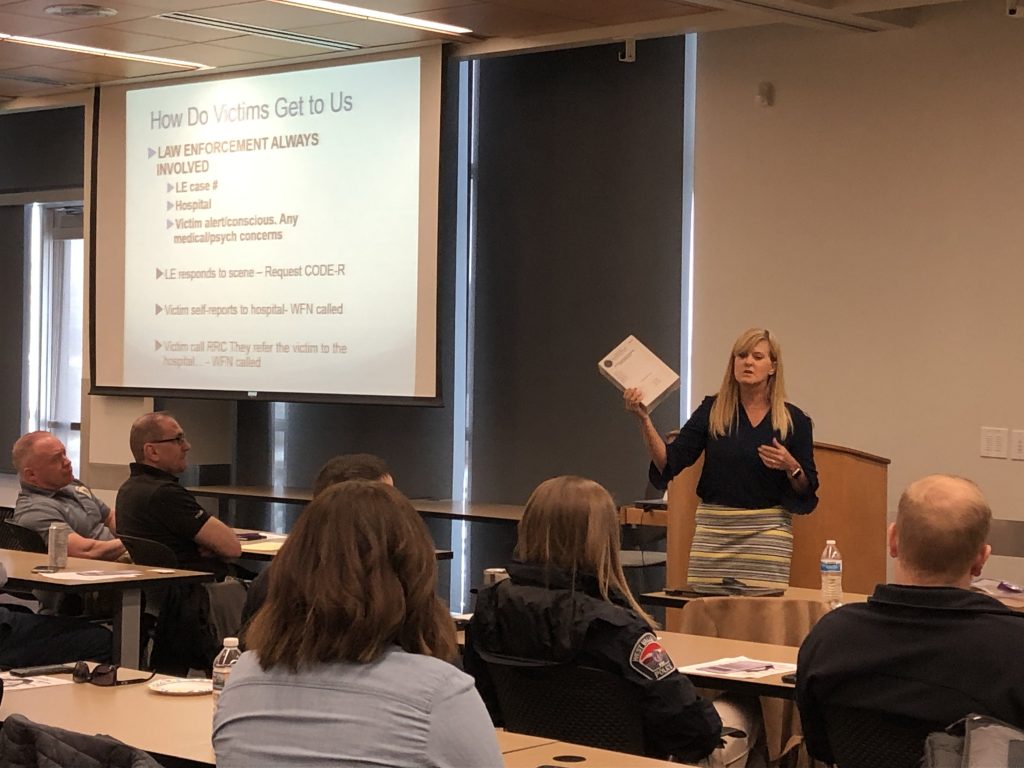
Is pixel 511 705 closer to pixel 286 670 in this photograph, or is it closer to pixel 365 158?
pixel 286 670

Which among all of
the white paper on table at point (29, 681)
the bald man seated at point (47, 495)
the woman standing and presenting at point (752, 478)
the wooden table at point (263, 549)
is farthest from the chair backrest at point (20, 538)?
the woman standing and presenting at point (752, 478)

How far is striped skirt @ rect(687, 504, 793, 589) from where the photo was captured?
17.5 ft

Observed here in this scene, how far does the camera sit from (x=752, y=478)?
17.6 ft

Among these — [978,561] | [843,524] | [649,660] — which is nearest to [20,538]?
[843,524]

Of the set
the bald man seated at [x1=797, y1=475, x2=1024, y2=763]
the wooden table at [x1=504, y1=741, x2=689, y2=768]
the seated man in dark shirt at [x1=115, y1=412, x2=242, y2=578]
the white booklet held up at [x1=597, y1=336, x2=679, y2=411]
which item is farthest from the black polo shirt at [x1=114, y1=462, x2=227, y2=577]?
the bald man seated at [x1=797, y1=475, x2=1024, y2=763]

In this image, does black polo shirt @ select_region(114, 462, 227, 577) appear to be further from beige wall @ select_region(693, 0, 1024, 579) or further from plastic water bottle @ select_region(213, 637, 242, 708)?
plastic water bottle @ select_region(213, 637, 242, 708)

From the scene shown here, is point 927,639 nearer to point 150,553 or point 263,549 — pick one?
point 150,553

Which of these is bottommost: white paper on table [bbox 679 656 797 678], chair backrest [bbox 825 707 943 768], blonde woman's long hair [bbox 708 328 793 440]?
white paper on table [bbox 679 656 797 678]

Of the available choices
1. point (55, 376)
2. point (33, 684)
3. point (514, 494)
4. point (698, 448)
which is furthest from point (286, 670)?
point (55, 376)

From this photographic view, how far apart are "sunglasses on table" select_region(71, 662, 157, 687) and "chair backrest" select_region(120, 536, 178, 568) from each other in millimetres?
2206

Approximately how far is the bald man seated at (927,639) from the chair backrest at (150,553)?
349cm

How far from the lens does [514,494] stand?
8320mm

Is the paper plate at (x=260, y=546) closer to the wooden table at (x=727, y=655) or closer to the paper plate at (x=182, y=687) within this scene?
the wooden table at (x=727, y=655)

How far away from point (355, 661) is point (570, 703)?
1.22 m
